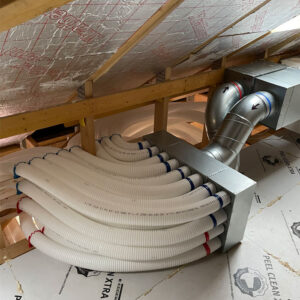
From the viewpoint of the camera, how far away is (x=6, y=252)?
1852mm

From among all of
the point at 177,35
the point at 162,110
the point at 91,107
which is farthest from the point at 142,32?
the point at 162,110

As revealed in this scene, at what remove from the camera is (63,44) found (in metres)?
1.35

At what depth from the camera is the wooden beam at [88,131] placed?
6.79ft

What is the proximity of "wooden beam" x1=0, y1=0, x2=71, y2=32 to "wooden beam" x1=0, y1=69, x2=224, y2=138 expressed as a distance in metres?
0.90

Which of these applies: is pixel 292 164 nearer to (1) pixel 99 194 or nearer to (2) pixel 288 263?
(2) pixel 288 263

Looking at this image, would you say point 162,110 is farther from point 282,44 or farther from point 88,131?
point 282,44

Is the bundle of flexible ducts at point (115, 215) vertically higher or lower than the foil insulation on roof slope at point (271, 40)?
lower

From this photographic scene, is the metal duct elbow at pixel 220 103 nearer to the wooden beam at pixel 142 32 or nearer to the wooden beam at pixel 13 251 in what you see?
the wooden beam at pixel 142 32

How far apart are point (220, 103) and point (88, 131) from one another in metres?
1.22

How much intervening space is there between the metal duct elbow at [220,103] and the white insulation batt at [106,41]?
33 centimetres

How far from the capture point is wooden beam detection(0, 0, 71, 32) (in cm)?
89

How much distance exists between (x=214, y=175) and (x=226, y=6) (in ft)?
3.26

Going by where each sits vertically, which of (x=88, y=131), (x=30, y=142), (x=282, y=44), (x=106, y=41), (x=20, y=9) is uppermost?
(x=20, y=9)

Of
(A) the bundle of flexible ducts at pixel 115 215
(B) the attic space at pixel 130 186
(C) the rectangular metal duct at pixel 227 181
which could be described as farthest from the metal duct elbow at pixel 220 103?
(A) the bundle of flexible ducts at pixel 115 215
